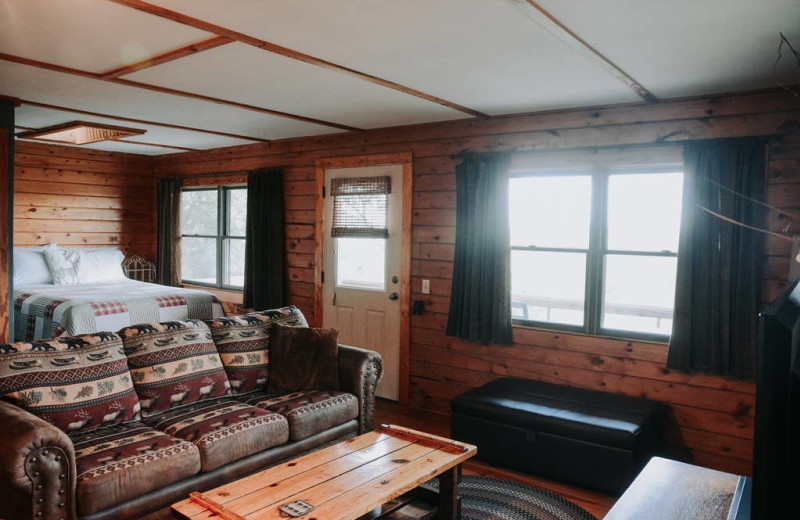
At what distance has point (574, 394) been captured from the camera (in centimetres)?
381

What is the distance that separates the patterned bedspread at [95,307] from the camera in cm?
470

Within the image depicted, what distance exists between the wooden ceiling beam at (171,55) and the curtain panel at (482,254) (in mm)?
2215

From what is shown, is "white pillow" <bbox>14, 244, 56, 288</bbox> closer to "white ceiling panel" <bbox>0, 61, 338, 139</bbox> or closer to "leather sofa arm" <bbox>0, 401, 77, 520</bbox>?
"white ceiling panel" <bbox>0, 61, 338, 139</bbox>

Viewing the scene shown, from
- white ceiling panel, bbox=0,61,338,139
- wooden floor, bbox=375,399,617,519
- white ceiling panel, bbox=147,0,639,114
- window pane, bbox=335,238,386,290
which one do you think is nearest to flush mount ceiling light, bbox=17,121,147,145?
white ceiling panel, bbox=0,61,338,139

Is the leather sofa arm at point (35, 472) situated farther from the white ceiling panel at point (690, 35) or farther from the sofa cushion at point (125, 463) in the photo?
the white ceiling panel at point (690, 35)

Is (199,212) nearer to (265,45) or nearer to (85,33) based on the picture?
(85,33)

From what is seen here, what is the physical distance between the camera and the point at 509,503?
323 cm

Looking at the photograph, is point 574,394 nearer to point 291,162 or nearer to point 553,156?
point 553,156

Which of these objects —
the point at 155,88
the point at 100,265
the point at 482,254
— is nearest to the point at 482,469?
the point at 482,254

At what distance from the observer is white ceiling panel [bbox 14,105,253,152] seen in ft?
14.6

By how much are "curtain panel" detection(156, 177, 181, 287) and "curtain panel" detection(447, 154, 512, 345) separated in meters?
3.84

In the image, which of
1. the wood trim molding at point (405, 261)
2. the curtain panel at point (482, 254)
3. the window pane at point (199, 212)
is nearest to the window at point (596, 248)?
the curtain panel at point (482, 254)

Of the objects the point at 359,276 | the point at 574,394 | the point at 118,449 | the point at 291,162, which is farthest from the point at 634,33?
the point at 291,162

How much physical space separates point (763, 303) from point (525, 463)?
1645mm
